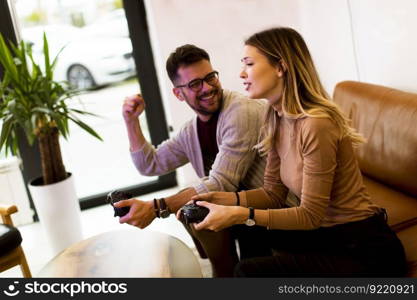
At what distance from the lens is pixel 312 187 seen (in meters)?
1.53

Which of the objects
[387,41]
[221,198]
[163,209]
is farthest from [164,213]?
[387,41]

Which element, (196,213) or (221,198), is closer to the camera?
(196,213)

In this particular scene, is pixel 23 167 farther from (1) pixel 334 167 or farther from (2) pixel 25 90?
(1) pixel 334 167

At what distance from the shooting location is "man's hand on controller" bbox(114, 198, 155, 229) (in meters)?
1.83

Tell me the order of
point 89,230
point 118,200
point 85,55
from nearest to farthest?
1. point 118,200
2. point 89,230
3. point 85,55

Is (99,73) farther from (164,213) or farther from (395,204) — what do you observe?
(395,204)

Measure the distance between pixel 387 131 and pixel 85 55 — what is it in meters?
2.27

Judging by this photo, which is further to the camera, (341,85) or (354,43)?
(354,43)

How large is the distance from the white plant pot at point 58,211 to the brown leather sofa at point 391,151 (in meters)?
1.65

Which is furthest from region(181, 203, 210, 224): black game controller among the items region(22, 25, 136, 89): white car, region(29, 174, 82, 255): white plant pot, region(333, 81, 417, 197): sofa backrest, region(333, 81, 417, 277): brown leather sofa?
region(22, 25, 136, 89): white car

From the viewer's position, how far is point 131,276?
1.75m

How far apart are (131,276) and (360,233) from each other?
79 cm

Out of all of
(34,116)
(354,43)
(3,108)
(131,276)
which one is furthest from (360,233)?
(3,108)

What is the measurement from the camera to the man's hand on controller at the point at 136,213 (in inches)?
71.9
